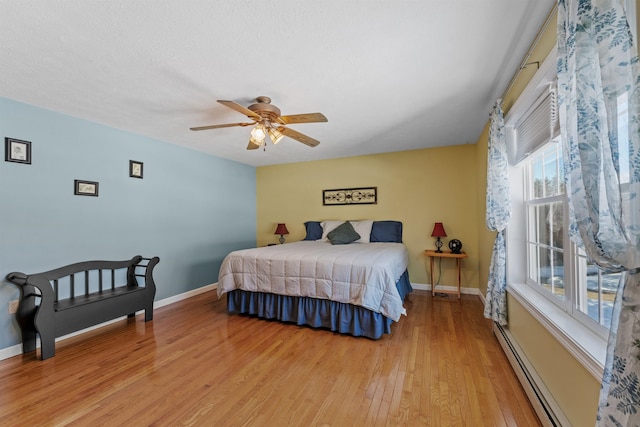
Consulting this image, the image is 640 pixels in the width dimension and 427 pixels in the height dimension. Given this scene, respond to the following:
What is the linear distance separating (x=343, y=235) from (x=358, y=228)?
14.2 inches

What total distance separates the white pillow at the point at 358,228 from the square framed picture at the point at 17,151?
3599 mm

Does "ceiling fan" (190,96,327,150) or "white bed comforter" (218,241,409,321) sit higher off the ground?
"ceiling fan" (190,96,327,150)

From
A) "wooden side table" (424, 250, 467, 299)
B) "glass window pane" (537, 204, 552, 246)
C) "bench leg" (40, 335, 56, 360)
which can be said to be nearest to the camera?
"glass window pane" (537, 204, 552, 246)

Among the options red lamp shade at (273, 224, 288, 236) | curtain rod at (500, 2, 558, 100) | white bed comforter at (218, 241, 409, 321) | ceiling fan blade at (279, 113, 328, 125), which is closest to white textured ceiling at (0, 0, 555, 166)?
curtain rod at (500, 2, 558, 100)

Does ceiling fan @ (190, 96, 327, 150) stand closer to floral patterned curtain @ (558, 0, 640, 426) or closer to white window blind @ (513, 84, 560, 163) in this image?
white window blind @ (513, 84, 560, 163)

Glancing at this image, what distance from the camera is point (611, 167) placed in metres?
0.86

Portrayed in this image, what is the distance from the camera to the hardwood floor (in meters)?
1.61

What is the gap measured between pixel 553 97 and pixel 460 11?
77 centimetres

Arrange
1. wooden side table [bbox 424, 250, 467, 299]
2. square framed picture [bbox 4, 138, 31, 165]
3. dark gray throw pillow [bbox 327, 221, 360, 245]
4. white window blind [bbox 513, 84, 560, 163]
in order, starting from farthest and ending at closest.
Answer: dark gray throw pillow [bbox 327, 221, 360, 245]
wooden side table [bbox 424, 250, 467, 299]
square framed picture [bbox 4, 138, 31, 165]
white window blind [bbox 513, 84, 560, 163]

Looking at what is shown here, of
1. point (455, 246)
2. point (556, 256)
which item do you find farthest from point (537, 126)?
point (455, 246)

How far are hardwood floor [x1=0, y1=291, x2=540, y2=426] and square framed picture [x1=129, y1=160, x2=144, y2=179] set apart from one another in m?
1.80

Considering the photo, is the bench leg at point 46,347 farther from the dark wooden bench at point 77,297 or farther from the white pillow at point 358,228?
the white pillow at point 358,228

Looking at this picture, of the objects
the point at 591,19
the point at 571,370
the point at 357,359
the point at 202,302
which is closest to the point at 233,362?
the point at 357,359

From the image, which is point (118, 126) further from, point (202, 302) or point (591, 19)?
point (591, 19)
